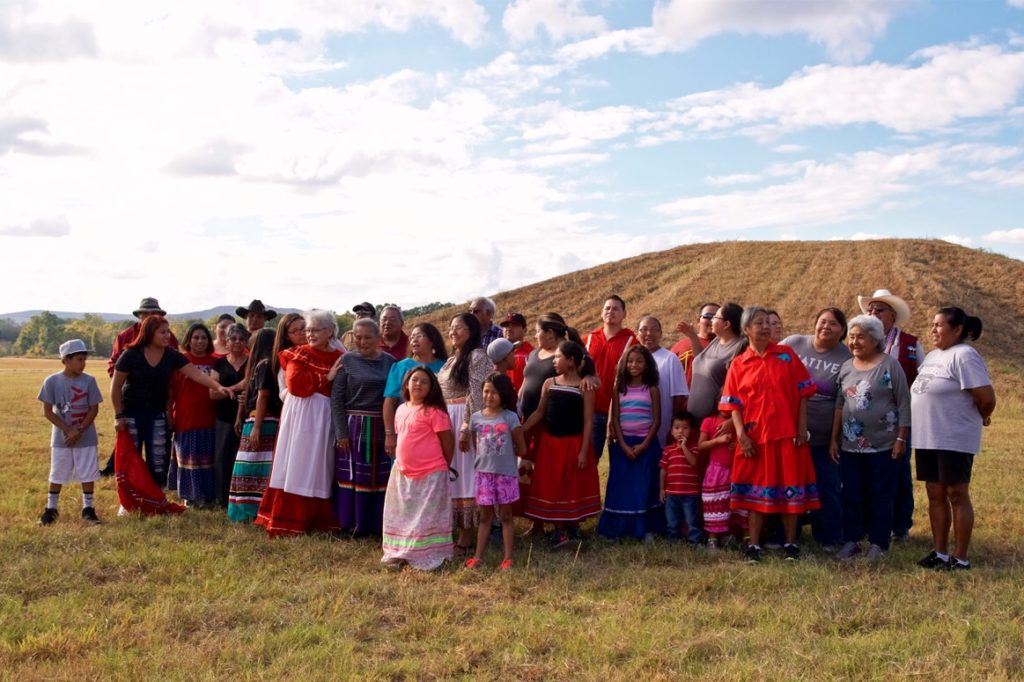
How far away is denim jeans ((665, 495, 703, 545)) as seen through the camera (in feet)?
21.8

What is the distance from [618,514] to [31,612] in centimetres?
419

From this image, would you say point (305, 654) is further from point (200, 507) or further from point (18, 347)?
point (18, 347)

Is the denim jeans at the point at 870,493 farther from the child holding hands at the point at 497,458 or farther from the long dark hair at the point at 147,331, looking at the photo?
the long dark hair at the point at 147,331

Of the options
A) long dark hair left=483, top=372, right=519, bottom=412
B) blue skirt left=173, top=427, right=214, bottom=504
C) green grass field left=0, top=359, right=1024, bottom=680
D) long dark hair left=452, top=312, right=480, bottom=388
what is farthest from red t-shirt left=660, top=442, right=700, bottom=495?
blue skirt left=173, top=427, right=214, bottom=504

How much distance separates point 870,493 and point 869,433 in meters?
0.48

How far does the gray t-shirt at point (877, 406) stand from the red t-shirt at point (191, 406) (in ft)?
18.9

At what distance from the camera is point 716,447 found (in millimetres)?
6562

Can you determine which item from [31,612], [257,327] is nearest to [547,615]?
[31,612]

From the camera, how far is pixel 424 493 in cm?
614

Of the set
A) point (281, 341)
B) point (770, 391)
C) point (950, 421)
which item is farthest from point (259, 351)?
point (950, 421)

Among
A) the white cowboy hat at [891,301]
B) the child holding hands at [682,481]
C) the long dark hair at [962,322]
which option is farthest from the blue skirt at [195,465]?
the long dark hair at [962,322]

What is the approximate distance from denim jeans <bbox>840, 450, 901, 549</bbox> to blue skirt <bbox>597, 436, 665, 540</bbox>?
1.46 meters

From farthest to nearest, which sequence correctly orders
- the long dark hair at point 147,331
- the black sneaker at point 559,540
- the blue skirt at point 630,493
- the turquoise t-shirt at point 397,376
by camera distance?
1. the long dark hair at point 147,331
2. the blue skirt at point 630,493
3. the black sneaker at point 559,540
4. the turquoise t-shirt at point 397,376

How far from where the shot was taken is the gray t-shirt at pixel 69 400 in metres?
7.31
